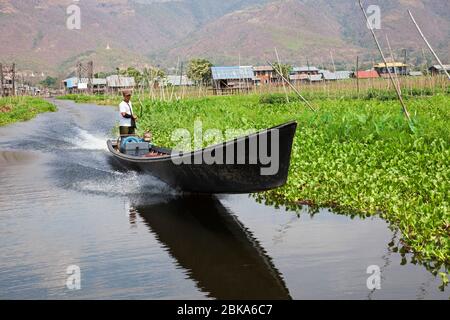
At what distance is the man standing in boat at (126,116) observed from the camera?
1116cm

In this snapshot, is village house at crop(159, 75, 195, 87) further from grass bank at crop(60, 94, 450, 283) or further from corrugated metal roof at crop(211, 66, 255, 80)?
grass bank at crop(60, 94, 450, 283)

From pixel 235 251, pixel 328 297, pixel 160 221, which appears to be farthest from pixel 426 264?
pixel 160 221

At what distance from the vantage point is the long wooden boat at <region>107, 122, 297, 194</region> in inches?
263

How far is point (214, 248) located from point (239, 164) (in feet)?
3.99

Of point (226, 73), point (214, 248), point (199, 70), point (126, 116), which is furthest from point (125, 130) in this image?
point (199, 70)

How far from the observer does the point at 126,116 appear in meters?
11.4

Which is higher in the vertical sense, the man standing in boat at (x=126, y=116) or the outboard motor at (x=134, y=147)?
the man standing in boat at (x=126, y=116)

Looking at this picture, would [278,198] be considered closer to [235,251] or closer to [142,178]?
[235,251]

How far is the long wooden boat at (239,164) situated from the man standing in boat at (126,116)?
2958 mm

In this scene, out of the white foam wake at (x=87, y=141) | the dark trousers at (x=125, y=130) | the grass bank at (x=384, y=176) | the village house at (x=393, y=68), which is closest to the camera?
the grass bank at (x=384, y=176)

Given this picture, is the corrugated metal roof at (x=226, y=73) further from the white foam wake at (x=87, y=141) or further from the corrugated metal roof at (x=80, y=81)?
the corrugated metal roof at (x=80, y=81)

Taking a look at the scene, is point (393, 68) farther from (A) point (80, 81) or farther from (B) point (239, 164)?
(A) point (80, 81)

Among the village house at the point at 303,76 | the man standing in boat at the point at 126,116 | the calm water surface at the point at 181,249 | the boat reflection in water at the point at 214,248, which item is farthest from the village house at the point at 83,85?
the boat reflection in water at the point at 214,248

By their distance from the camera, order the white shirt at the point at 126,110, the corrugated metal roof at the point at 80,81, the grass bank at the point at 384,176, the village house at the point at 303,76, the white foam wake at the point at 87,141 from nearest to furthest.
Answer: the grass bank at the point at 384,176 → the white shirt at the point at 126,110 → the white foam wake at the point at 87,141 → the village house at the point at 303,76 → the corrugated metal roof at the point at 80,81
